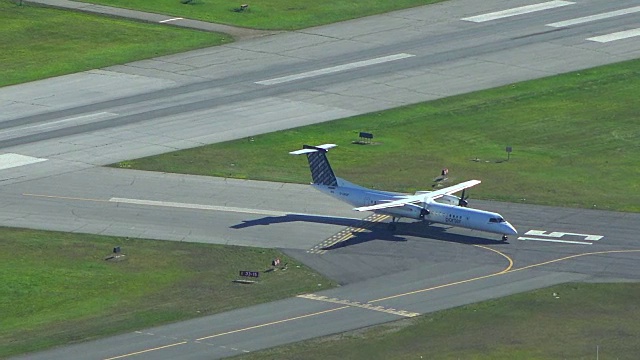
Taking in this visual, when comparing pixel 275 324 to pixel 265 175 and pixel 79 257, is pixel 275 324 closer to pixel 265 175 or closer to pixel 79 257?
pixel 79 257

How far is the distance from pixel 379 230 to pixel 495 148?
26.0 meters

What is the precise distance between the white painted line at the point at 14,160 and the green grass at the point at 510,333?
166ft

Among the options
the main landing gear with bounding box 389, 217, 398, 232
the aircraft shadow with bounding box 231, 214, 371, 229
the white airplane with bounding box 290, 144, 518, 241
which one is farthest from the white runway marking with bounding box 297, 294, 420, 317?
the aircraft shadow with bounding box 231, 214, 371, 229

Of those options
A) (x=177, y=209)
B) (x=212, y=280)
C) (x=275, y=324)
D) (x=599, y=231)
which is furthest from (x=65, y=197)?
(x=599, y=231)

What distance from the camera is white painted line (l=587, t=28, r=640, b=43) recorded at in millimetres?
171000

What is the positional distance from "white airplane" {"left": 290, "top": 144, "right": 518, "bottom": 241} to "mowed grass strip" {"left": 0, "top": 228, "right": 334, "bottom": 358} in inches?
396

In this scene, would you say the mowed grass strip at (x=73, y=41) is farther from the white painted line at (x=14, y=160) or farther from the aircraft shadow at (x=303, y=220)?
the aircraft shadow at (x=303, y=220)

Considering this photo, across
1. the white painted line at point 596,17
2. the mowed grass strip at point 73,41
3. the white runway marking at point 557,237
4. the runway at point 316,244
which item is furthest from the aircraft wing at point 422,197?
the white painted line at point 596,17

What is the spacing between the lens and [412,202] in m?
115

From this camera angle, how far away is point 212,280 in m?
107

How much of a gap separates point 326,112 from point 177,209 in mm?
32882

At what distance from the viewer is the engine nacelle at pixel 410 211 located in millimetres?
115375

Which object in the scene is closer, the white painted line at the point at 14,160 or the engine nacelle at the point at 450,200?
the engine nacelle at the point at 450,200

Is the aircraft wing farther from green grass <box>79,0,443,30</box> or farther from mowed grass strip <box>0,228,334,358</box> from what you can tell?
green grass <box>79,0,443,30</box>
